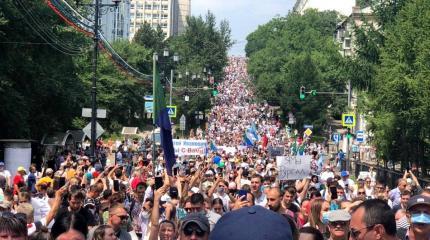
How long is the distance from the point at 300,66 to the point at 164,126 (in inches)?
3349

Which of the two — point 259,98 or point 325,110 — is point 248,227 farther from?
point 259,98

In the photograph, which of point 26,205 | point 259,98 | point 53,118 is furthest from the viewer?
point 259,98

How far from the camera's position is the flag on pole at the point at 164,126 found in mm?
14255

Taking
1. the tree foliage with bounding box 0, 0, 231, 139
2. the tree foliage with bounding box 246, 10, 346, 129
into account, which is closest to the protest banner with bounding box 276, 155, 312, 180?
the tree foliage with bounding box 0, 0, 231, 139

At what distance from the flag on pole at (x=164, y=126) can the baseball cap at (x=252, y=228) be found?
10136 mm

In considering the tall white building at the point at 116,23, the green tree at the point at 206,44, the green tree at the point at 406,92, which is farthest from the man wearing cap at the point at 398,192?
the tall white building at the point at 116,23

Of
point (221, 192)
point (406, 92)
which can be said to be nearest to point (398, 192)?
point (221, 192)

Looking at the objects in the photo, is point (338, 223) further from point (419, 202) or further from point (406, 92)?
point (406, 92)

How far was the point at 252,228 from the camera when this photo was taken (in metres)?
3.15

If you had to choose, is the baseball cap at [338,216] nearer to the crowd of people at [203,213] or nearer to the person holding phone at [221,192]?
the crowd of people at [203,213]

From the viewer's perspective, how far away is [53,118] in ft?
157

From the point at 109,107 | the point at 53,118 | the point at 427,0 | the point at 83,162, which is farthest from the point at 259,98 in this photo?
the point at 83,162

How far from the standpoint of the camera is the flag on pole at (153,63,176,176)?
46.8ft

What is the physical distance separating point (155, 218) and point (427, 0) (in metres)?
32.3
